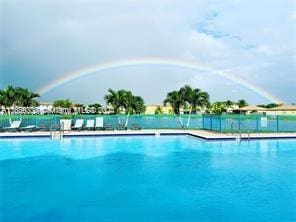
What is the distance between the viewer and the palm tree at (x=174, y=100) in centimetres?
3111

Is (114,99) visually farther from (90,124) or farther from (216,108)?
(90,124)

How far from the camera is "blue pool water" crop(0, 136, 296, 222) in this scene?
244 inches

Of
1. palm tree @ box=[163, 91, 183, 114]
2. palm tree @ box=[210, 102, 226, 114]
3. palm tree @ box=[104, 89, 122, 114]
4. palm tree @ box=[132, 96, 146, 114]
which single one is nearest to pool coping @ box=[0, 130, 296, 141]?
palm tree @ box=[210, 102, 226, 114]

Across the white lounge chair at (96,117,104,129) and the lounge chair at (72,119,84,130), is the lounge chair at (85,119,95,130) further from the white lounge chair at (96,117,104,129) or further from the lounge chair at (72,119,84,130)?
the lounge chair at (72,119,84,130)

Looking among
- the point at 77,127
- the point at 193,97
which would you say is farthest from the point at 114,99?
the point at 77,127

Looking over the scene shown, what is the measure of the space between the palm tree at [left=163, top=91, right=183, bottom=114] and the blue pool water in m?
16.4

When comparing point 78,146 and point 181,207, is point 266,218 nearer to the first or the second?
point 181,207

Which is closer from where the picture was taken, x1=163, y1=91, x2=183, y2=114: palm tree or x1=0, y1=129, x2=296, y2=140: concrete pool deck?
x1=0, y1=129, x2=296, y2=140: concrete pool deck

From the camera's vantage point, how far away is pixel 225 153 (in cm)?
1301

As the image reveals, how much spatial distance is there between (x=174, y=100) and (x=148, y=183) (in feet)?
76.6

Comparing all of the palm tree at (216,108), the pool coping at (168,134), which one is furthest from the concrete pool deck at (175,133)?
the palm tree at (216,108)

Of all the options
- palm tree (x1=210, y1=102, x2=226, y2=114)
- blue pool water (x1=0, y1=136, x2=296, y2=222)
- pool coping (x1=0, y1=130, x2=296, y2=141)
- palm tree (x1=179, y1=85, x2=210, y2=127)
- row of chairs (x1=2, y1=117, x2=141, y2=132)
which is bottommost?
blue pool water (x1=0, y1=136, x2=296, y2=222)

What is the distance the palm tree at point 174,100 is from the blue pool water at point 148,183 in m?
16.4

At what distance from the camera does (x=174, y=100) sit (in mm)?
31484
